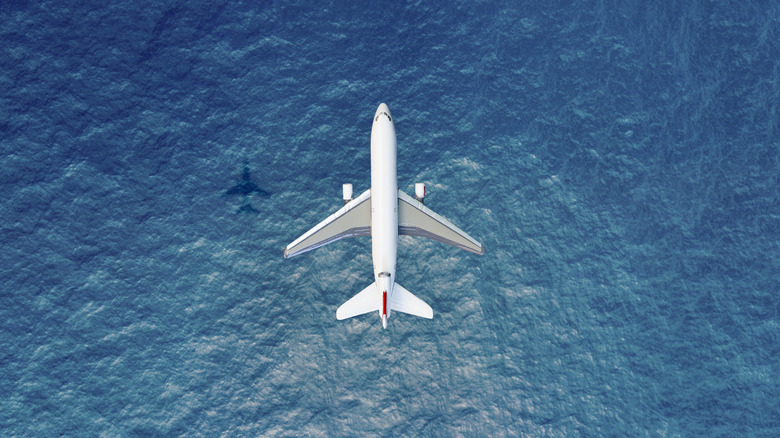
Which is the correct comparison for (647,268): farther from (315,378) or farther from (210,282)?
(210,282)

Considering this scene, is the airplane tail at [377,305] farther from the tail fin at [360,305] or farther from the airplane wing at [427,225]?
the airplane wing at [427,225]

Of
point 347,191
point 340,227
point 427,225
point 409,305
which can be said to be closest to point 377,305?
point 409,305

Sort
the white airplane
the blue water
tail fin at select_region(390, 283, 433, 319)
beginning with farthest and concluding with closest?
the blue water < tail fin at select_region(390, 283, 433, 319) < the white airplane

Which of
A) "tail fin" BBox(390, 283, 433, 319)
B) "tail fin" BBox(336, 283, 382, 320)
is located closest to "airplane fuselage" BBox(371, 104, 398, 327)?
"tail fin" BBox(390, 283, 433, 319)

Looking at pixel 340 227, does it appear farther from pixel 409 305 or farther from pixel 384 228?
pixel 409 305

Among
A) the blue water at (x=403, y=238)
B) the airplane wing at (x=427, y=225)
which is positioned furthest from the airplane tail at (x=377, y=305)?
the airplane wing at (x=427, y=225)

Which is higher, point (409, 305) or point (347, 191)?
point (347, 191)

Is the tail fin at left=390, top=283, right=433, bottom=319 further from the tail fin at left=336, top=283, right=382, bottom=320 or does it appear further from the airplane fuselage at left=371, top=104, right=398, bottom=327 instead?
the tail fin at left=336, top=283, right=382, bottom=320
